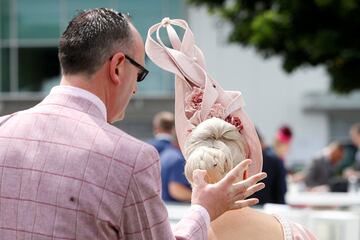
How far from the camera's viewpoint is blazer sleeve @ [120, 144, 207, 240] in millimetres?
2506

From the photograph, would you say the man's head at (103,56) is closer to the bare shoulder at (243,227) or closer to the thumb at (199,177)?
the thumb at (199,177)

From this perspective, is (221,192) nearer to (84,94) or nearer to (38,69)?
(84,94)

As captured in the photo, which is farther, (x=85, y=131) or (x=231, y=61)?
(x=231, y=61)

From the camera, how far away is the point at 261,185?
9.46 feet

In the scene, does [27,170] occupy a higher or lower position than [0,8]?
higher

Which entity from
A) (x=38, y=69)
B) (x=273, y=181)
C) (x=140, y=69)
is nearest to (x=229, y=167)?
(x=140, y=69)

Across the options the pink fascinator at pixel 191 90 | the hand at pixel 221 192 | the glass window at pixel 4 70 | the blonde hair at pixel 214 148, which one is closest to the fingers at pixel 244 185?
the hand at pixel 221 192

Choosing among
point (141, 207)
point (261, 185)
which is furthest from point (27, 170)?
point (261, 185)

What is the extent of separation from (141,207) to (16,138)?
1.29ft

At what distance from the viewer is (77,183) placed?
2.50 meters

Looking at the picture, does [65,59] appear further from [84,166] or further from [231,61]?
[231,61]

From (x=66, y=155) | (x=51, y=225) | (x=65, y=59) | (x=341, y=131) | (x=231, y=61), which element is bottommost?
(x=341, y=131)

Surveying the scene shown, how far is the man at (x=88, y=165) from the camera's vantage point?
2.49 m

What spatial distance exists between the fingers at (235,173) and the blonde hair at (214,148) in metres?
0.07
